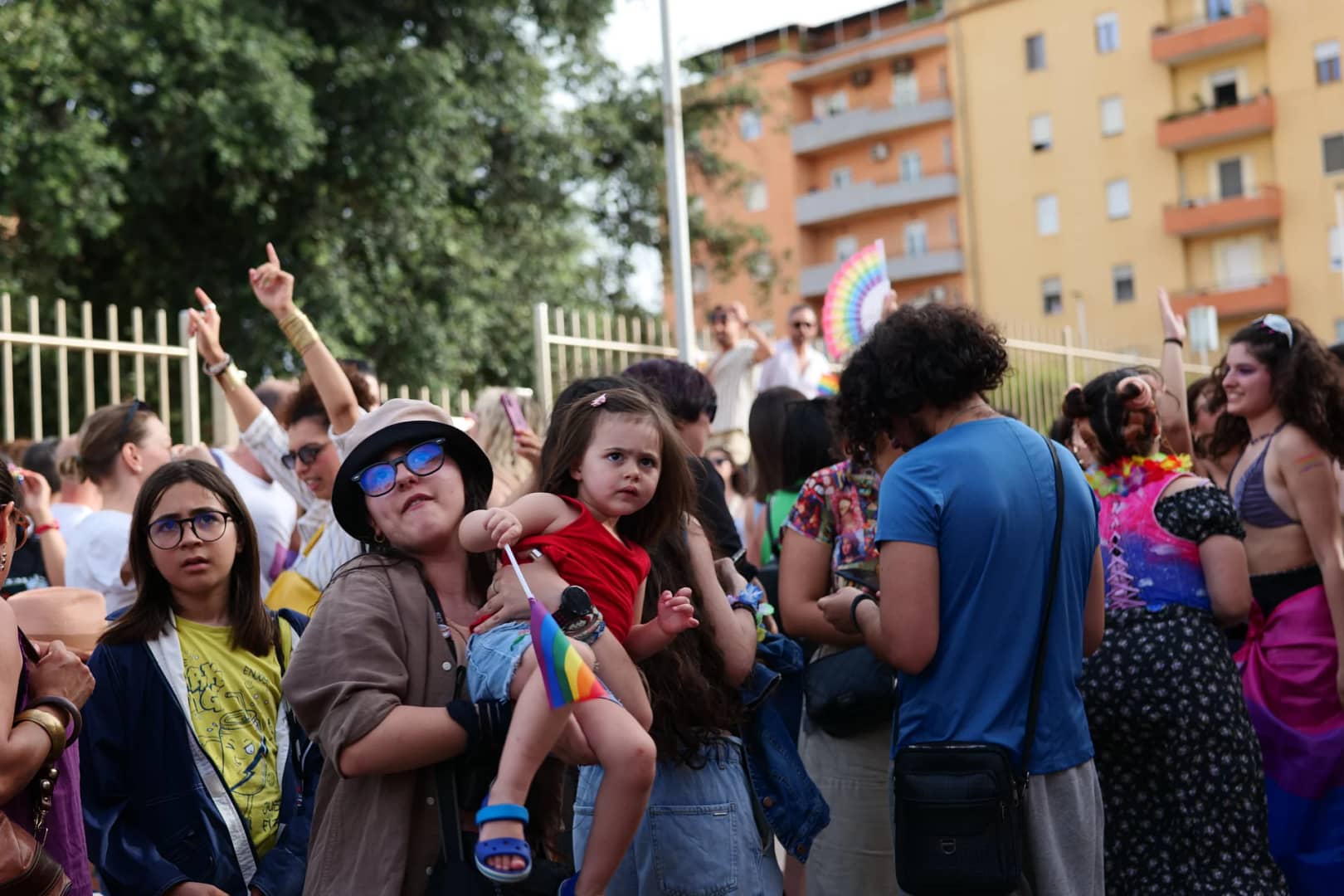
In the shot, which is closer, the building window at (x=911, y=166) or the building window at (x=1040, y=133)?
the building window at (x=1040, y=133)

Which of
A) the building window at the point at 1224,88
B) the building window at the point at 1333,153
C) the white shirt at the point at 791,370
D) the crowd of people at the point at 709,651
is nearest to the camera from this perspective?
the crowd of people at the point at 709,651

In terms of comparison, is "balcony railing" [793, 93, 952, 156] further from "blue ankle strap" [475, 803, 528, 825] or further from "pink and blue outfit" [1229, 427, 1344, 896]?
"blue ankle strap" [475, 803, 528, 825]

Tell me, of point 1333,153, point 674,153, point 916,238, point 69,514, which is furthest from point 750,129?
point 69,514

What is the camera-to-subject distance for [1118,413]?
15.6 ft

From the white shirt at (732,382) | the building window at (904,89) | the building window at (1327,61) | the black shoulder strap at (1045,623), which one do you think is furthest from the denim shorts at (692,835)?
A: the building window at (904,89)

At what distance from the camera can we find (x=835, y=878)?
13.9 ft

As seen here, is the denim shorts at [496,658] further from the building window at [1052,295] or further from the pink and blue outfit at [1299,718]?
the building window at [1052,295]

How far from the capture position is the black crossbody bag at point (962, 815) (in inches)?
131

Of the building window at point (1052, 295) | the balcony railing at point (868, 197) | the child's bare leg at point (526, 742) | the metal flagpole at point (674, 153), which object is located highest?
the balcony railing at point (868, 197)

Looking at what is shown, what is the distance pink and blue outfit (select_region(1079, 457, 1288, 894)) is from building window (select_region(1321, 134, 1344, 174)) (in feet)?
129

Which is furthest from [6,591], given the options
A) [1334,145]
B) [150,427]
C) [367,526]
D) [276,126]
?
[1334,145]

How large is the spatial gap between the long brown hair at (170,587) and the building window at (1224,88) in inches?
1655

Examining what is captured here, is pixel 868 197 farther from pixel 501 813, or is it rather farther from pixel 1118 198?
pixel 501 813

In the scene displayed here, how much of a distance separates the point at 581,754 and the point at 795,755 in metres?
1.08
